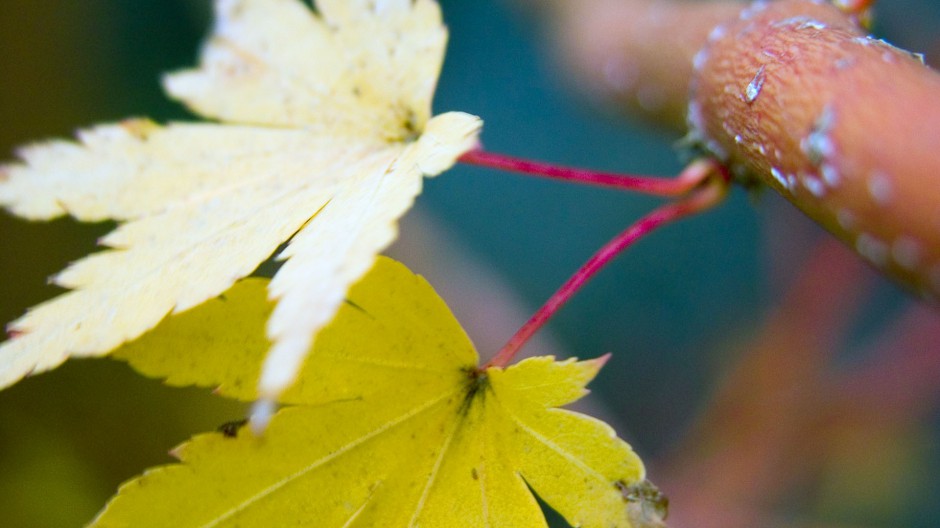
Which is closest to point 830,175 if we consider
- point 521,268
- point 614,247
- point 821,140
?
point 821,140

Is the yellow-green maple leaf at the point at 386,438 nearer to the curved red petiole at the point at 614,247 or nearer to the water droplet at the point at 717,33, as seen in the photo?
the curved red petiole at the point at 614,247

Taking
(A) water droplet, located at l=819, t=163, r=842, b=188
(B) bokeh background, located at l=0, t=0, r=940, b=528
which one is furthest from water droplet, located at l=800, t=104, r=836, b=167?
(B) bokeh background, located at l=0, t=0, r=940, b=528

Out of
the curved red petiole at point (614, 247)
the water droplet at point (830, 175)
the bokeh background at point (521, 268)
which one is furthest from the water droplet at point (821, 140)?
the bokeh background at point (521, 268)

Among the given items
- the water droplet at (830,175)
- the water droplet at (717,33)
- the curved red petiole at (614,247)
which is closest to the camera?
the water droplet at (830,175)

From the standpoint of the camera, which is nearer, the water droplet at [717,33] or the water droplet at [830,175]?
the water droplet at [830,175]

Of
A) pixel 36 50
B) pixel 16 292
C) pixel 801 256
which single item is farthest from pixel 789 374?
Result: pixel 36 50
